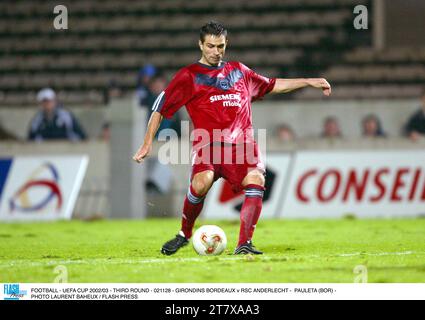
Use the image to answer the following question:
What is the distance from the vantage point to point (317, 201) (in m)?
13.2

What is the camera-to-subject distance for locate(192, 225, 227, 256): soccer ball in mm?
7656

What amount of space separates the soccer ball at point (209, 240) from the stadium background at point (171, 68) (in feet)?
18.3

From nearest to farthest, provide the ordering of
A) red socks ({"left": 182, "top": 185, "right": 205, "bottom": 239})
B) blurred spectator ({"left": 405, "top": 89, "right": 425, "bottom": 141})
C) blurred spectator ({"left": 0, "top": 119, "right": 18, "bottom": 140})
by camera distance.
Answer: red socks ({"left": 182, "top": 185, "right": 205, "bottom": 239}) → blurred spectator ({"left": 405, "top": 89, "right": 425, "bottom": 141}) → blurred spectator ({"left": 0, "top": 119, "right": 18, "bottom": 140})

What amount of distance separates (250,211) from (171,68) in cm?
1128

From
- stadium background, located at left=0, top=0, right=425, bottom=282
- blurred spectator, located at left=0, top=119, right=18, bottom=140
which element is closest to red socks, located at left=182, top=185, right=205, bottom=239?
stadium background, located at left=0, top=0, right=425, bottom=282

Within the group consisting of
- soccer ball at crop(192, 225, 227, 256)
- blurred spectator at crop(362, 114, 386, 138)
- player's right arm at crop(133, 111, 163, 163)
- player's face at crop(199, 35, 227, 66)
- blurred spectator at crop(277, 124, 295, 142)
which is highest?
player's face at crop(199, 35, 227, 66)

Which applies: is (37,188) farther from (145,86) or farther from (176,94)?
(176,94)

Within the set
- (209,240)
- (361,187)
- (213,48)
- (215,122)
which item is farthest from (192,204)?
(361,187)

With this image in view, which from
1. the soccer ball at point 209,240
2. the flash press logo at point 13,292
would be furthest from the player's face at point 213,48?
the flash press logo at point 13,292

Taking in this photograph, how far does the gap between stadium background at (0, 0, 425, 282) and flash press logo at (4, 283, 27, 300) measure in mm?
7057

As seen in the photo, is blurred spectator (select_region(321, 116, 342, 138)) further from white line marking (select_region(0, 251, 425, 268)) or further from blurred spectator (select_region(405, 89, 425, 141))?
white line marking (select_region(0, 251, 425, 268))

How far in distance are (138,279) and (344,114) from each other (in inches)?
412

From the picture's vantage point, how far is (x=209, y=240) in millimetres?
7664

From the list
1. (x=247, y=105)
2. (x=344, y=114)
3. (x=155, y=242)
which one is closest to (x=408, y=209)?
(x=344, y=114)
